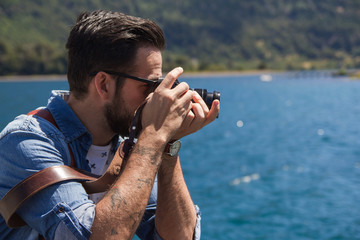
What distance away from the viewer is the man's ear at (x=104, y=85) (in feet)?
8.07

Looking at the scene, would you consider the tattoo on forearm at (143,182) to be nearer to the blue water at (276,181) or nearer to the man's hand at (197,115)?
the man's hand at (197,115)

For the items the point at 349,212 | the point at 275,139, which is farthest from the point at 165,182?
the point at 275,139

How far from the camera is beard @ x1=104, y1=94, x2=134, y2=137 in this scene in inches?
98.9

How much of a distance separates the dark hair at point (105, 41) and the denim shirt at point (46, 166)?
25 centimetres

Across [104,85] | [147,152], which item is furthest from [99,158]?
[147,152]

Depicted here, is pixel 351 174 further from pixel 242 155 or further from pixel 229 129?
pixel 229 129

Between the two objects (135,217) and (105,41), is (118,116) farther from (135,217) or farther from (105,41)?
(135,217)

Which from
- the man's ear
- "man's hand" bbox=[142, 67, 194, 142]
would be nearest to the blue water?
the man's ear

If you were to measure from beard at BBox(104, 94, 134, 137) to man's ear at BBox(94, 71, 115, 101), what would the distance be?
4cm

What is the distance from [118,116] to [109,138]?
0.23 meters

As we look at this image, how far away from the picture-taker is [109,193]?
2.06 m

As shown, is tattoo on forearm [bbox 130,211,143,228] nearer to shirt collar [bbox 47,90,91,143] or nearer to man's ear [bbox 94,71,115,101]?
shirt collar [bbox 47,90,91,143]

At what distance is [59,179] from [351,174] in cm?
1909

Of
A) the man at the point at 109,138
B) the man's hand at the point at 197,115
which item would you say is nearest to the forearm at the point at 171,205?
the man at the point at 109,138
